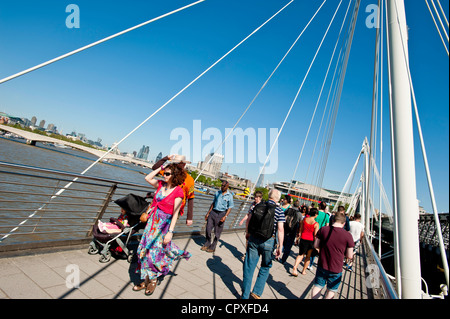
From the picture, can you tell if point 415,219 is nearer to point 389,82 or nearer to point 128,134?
point 389,82

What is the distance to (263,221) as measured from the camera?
3.43m

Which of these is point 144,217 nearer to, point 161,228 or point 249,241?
point 161,228

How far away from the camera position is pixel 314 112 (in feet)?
32.1

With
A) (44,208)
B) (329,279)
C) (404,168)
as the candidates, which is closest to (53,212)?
(44,208)

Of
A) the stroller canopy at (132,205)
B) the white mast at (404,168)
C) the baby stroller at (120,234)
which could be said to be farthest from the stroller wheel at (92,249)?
the white mast at (404,168)

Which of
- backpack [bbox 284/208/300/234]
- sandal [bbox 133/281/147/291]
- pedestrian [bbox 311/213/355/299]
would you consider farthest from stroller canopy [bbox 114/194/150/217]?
backpack [bbox 284/208/300/234]

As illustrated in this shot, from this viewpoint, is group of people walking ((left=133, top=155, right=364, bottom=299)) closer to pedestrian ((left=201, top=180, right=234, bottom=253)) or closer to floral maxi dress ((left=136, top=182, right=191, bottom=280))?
floral maxi dress ((left=136, top=182, right=191, bottom=280))

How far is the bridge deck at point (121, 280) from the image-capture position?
8.71 feet

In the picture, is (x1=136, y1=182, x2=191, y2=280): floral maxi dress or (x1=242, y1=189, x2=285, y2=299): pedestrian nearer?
(x1=136, y1=182, x2=191, y2=280): floral maxi dress

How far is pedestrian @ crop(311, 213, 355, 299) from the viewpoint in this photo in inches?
134

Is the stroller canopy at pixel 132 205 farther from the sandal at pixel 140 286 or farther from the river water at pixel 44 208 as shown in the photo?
the sandal at pixel 140 286

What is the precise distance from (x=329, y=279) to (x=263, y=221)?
3.92 feet
